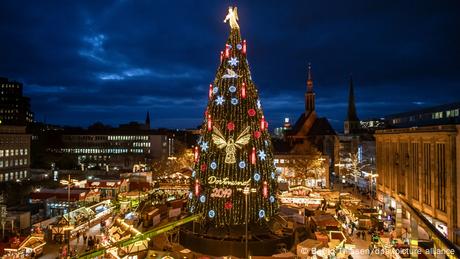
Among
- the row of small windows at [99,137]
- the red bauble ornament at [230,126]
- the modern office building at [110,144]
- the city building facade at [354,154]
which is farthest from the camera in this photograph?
the row of small windows at [99,137]

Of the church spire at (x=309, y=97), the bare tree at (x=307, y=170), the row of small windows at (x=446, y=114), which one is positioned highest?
the church spire at (x=309, y=97)

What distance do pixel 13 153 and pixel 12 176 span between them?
4496 millimetres

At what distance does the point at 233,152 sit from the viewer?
27375 mm

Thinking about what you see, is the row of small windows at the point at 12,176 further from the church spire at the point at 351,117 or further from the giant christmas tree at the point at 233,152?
the church spire at the point at 351,117

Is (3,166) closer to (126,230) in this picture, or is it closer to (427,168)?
(126,230)

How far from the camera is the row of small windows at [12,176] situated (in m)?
71.2

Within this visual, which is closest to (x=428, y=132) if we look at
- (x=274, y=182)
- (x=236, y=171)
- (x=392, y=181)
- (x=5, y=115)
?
(x=392, y=181)

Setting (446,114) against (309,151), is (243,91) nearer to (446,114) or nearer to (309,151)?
(446,114)

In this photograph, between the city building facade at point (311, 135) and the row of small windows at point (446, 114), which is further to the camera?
the city building facade at point (311, 135)

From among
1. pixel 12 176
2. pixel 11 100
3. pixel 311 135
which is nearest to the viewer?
pixel 12 176

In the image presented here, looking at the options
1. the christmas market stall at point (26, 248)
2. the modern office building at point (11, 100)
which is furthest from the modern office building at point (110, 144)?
the christmas market stall at point (26, 248)

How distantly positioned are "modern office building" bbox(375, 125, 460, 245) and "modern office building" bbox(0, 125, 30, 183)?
2554 inches

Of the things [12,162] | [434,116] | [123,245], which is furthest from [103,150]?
[123,245]

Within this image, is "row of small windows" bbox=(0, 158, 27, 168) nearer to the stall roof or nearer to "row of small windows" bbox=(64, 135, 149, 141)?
"row of small windows" bbox=(64, 135, 149, 141)
